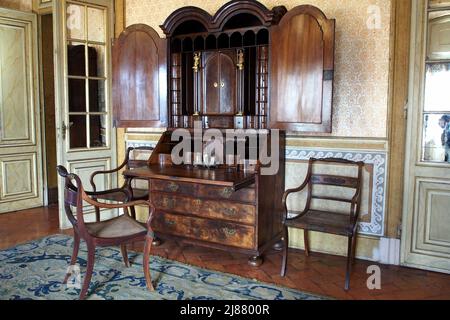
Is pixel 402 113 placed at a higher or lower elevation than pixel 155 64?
lower

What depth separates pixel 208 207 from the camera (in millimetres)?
3260

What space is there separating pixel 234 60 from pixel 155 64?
74cm

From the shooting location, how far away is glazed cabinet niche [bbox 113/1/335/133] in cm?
308

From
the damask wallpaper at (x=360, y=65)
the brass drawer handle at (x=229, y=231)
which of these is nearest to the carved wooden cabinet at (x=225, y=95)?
the brass drawer handle at (x=229, y=231)

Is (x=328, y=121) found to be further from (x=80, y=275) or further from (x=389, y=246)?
(x=80, y=275)

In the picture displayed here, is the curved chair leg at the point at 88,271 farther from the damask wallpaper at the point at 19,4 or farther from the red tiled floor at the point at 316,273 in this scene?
the damask wallpaper at the point at 19,4

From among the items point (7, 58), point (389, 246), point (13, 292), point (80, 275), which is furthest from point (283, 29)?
A: point (7, 58)

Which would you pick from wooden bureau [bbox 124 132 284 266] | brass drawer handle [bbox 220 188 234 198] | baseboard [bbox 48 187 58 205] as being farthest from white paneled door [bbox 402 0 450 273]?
baseboard [bbox 48 187 58 205]

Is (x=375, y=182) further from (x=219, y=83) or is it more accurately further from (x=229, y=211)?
(x=219, y=83)

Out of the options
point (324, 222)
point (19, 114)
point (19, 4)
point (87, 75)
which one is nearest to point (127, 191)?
point (87, 75)

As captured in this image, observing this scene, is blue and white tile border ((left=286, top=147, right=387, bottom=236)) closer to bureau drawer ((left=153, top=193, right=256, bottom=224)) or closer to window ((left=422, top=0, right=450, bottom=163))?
window ((left=422, top=0, right=450, bottom=163))

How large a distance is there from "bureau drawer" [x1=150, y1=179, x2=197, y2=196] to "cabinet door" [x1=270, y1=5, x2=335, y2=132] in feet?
2.76

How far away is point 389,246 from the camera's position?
3326 mm

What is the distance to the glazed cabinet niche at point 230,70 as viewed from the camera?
3.08 meters
